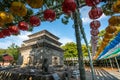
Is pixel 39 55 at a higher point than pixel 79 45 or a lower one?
higher

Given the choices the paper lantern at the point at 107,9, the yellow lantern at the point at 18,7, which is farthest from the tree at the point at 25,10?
the paper lantern at the point at 107,9

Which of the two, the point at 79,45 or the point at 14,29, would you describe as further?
the point at 79,45

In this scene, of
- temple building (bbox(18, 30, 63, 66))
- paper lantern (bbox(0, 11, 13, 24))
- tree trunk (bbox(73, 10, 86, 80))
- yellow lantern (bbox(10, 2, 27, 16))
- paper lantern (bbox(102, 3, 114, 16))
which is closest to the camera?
yellow lantern (bbox(10, 2, 27, 16))

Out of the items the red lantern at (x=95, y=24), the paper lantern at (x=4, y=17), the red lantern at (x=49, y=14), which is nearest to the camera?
the paper lantern at (x=4, y=17)

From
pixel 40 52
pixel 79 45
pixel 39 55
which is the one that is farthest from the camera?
pixel 39 55

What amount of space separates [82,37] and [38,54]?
797 inches

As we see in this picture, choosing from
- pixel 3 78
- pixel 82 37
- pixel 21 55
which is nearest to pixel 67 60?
pixel 21 55

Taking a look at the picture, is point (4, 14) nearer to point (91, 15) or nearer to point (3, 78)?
point (91, 15)

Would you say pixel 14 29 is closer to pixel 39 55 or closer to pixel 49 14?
pixel 49 14

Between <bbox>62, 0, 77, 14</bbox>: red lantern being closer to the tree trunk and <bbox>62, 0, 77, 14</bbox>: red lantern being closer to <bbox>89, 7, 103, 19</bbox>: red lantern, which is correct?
<bbox>89, 7, 103, 19</bbox>: red lantern

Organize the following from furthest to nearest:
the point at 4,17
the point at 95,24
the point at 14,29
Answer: the point at 95,24 → the point at 14,29 → the point at 4,17

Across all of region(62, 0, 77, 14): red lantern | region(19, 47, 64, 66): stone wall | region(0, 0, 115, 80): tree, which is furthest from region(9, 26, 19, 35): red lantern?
region(19, 47, 64, 66): stone wall

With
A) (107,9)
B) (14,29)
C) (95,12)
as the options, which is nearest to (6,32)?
(14,29)

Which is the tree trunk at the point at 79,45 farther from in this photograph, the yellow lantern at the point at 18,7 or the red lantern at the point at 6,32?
the yellow lantern at the point at 18,7
